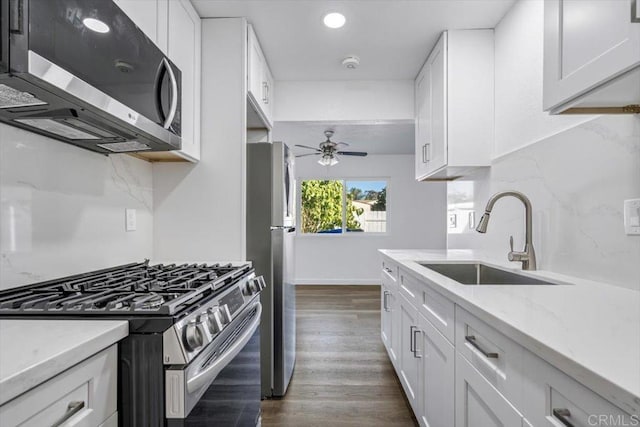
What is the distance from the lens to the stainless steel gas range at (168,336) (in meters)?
0.85

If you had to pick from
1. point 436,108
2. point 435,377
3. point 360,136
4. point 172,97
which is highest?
point 360,136

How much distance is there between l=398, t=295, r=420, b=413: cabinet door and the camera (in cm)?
181

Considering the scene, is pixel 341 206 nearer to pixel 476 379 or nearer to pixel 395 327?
pixel 395 327

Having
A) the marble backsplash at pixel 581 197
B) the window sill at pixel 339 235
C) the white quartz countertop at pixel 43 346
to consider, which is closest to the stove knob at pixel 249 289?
the white quartz countertop at pixel 43 346

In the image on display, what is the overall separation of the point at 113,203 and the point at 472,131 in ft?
7.40

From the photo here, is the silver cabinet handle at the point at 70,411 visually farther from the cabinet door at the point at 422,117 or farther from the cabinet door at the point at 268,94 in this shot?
the cabinet door at the point at 422,117

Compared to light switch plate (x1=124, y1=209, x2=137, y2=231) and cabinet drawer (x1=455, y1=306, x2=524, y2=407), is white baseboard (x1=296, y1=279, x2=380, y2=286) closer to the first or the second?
light switch plate (x1=124, y1=209, x2=137, y2=231)

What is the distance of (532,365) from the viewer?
0.76 meters

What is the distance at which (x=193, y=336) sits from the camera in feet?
2.99

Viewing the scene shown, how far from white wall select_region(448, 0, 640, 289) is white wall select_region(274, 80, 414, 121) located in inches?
37.3

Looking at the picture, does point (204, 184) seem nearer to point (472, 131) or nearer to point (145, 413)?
point (145, 413)

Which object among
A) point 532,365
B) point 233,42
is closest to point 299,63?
point 233,42

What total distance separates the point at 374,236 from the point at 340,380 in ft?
13.0

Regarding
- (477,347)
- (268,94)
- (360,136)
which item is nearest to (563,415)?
(477,347)
